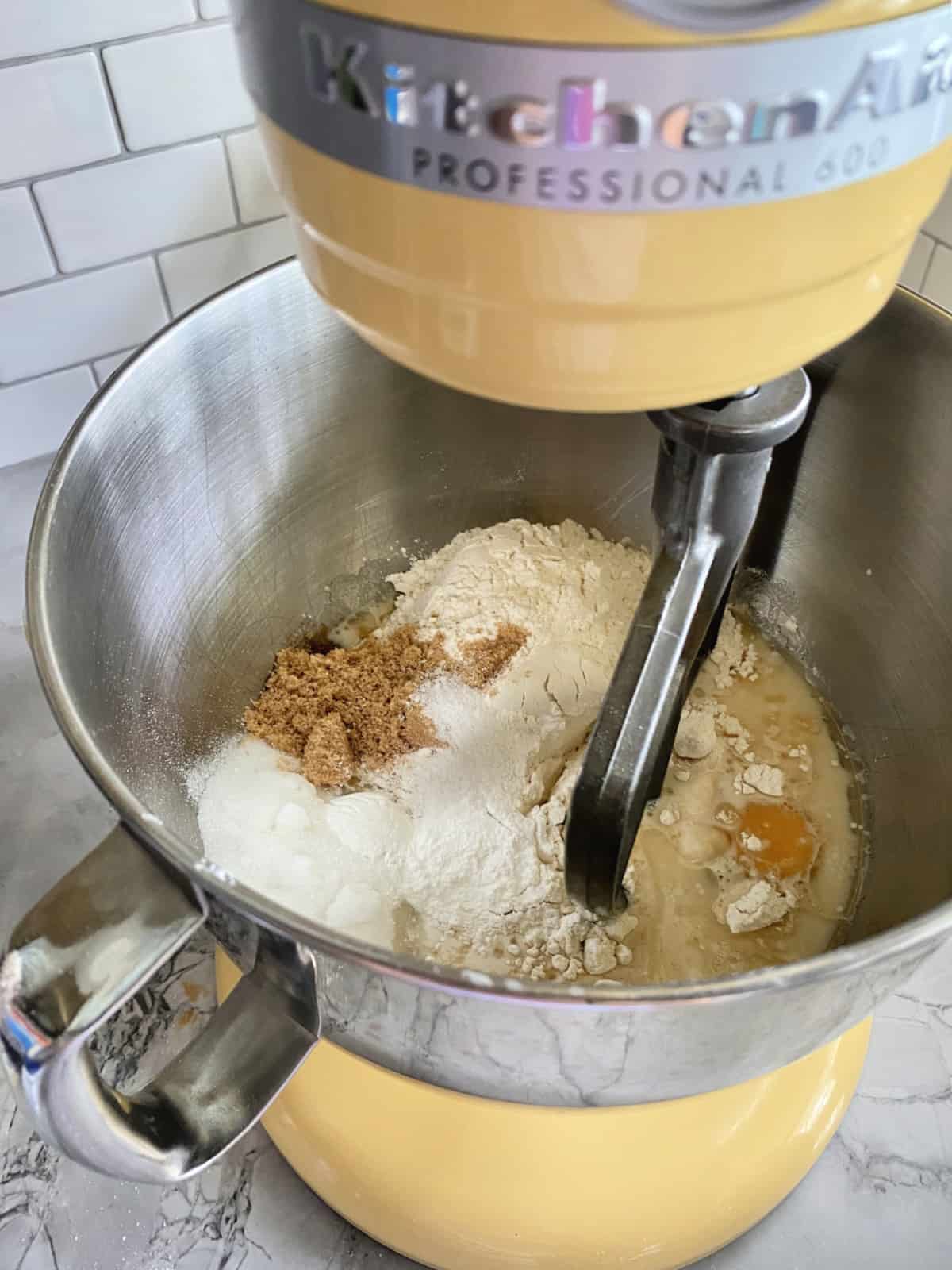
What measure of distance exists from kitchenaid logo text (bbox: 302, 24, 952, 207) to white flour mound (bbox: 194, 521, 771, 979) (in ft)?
1.24

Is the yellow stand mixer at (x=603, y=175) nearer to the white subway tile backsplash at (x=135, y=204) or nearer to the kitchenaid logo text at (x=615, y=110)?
the kitchenaid logo text at (x=615, y=110)

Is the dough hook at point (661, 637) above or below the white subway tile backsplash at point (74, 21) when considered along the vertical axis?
below

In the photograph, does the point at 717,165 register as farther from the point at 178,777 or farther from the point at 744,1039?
the point at 178,777

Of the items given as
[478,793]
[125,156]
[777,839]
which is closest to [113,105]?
[125,156]

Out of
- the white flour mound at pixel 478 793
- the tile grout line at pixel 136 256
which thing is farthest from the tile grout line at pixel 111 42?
the white flour mound at pixel 478 793

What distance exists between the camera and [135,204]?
2.29 feet

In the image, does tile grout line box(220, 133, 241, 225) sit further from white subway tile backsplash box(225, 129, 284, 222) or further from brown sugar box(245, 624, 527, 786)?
brown sugar box(245, 624, 527, 786)

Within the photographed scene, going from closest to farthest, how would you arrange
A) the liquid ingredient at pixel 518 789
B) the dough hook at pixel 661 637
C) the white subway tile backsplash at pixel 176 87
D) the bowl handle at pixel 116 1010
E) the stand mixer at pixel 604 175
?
the stand mixer at pixel 604 175
the bowl handle at pixel 116 1010
the dough hook at pixel 661 637
the liquid ingredient at pixel 518 789
the white subway tile backsplash at pixel 176 87

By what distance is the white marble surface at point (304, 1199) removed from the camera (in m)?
0.48

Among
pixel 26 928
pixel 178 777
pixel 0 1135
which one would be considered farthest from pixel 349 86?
pixel 0 1135

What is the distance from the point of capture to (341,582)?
673 millimetres

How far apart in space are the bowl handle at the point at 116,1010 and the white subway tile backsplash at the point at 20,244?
49 centimetres

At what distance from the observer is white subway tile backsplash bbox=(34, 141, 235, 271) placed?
674mm

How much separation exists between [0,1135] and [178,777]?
197mm
